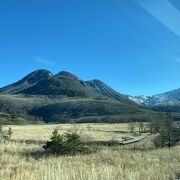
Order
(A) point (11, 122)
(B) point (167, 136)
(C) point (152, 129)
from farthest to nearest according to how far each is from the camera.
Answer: (A) point (11, 122) < (C) point (152, 129) < (B) point (167, 136)

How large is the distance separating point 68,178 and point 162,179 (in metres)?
2.32

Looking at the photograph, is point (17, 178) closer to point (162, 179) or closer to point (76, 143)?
point (162, 179)

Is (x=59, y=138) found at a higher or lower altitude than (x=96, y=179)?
higher

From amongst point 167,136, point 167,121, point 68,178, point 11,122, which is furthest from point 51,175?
point 11,122

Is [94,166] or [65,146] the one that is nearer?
[94,166]

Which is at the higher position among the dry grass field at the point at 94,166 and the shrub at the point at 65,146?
the shrub at the point at 65,146

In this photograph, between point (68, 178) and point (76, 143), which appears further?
point (76, 143)

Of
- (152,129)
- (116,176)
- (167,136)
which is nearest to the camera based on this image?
(116,176)

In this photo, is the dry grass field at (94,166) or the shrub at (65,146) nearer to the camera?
the dry grass field at (94,166)

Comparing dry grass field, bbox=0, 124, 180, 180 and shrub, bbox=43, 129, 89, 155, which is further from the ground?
shrub, bbox=43, 129, 89, 155

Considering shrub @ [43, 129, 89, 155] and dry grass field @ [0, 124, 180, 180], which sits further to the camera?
shrub @ [43, 129, 89, 155]

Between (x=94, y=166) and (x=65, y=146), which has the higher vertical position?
(x=65, y=146)

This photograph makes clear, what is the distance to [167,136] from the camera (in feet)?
152

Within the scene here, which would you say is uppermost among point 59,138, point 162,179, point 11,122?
point 11,122
